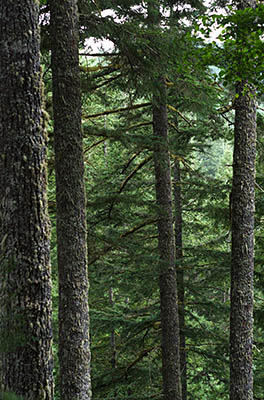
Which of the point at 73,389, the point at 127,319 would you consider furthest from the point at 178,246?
the point at 73,389

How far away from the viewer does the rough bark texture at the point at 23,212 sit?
11.1 feet

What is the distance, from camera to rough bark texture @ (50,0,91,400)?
543 cm

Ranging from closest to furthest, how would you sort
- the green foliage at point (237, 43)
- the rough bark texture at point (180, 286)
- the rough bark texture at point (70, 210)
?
the green foliage at point (237, 43) < the rough bark texture at point (70, 210) < the rough bark texture at point (180, 286)

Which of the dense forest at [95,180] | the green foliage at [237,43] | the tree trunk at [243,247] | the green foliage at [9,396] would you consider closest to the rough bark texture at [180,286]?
the dense forest at [95,180]

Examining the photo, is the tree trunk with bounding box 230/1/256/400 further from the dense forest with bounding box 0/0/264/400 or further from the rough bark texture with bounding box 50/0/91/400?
→ the rough bark texture with bounding box 50/0/91/400

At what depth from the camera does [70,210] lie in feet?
18.2

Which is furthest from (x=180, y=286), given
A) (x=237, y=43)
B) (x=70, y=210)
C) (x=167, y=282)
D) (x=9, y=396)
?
(x=9, y=396)

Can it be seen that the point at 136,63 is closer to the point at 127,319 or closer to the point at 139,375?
the point at 127,319

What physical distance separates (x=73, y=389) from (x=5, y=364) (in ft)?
7.35

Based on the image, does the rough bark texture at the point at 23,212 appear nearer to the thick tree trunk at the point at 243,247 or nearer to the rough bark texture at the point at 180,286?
the thick tree trunk at the point at 243,247

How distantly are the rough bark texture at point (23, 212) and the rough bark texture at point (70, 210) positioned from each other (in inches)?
74.5

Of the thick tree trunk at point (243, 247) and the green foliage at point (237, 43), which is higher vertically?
the green foliage at point (237, 43)

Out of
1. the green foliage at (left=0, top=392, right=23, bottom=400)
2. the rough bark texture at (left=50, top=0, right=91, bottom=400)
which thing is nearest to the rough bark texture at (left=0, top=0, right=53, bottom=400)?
the rough bark texture at (left=50, top=0, right=91, bottom=400)

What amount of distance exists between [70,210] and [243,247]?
2.77 m
